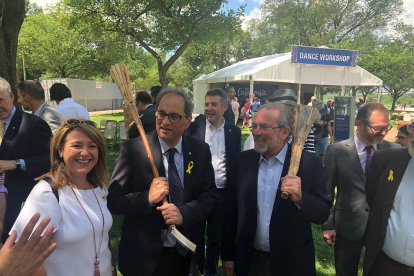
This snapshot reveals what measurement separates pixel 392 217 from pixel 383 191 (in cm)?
19

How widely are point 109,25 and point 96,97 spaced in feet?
59.6

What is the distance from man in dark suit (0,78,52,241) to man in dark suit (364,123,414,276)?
114 inches

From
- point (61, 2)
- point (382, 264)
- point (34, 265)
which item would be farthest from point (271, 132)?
A: point (61, 2)

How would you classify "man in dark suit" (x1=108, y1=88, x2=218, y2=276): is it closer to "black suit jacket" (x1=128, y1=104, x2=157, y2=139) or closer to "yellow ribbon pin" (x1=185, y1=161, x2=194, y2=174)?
"yellow ribbon pin" (x1=185, y1=161, x2=194, y2=174)

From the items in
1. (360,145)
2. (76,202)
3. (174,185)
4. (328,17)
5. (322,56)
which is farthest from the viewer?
(328,17)

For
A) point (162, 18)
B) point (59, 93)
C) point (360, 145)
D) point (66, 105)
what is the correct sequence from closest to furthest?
1. point (360, 145)
2. point (66, 105)
3. point (59, 93)
4. point (162, 18)

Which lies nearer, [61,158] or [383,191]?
[61,158]

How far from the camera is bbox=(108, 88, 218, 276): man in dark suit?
7.45 feet

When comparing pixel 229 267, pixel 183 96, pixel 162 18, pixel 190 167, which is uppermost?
pixel 162 18

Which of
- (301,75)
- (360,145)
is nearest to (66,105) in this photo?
(360,145)

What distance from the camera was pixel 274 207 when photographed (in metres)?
2.40

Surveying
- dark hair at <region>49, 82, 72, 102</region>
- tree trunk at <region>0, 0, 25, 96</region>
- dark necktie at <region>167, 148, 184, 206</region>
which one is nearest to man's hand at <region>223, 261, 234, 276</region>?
dark necktie at <region>167, 148, 184, 206</region>

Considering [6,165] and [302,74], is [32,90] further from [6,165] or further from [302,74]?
[302,74]

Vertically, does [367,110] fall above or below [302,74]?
below
